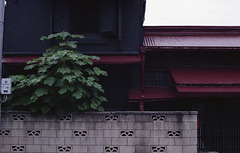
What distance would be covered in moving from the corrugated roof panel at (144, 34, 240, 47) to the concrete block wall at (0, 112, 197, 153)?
5.32 m

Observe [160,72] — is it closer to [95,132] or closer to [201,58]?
[201,58]

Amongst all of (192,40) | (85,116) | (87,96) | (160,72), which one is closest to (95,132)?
(85,116)

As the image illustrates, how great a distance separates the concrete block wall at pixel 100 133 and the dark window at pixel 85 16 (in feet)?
18.3

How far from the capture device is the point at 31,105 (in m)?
8.30

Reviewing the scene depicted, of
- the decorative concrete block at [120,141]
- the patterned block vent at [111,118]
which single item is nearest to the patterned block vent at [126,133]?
the decorative concrete block at [120,141]

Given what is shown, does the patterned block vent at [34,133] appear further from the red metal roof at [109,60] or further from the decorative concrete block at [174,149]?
the decorative concrete block at [174,149]

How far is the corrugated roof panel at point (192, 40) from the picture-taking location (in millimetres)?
12930

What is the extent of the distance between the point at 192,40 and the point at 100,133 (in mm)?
8149

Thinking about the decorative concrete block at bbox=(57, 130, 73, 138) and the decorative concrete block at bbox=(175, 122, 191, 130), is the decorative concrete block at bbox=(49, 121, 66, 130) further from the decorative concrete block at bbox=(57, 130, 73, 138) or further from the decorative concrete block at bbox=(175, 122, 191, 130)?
the decorative concrete block at bbox=(175, 122, 191, 130)

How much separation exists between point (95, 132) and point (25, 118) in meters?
2.35

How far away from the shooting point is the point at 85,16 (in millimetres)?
12578

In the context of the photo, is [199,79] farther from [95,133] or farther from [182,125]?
[95,133]

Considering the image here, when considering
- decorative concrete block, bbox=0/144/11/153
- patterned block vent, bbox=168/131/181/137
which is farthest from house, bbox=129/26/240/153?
decorative concrete block, bbox=0/144/11/153

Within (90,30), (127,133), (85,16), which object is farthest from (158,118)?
(85,16)
